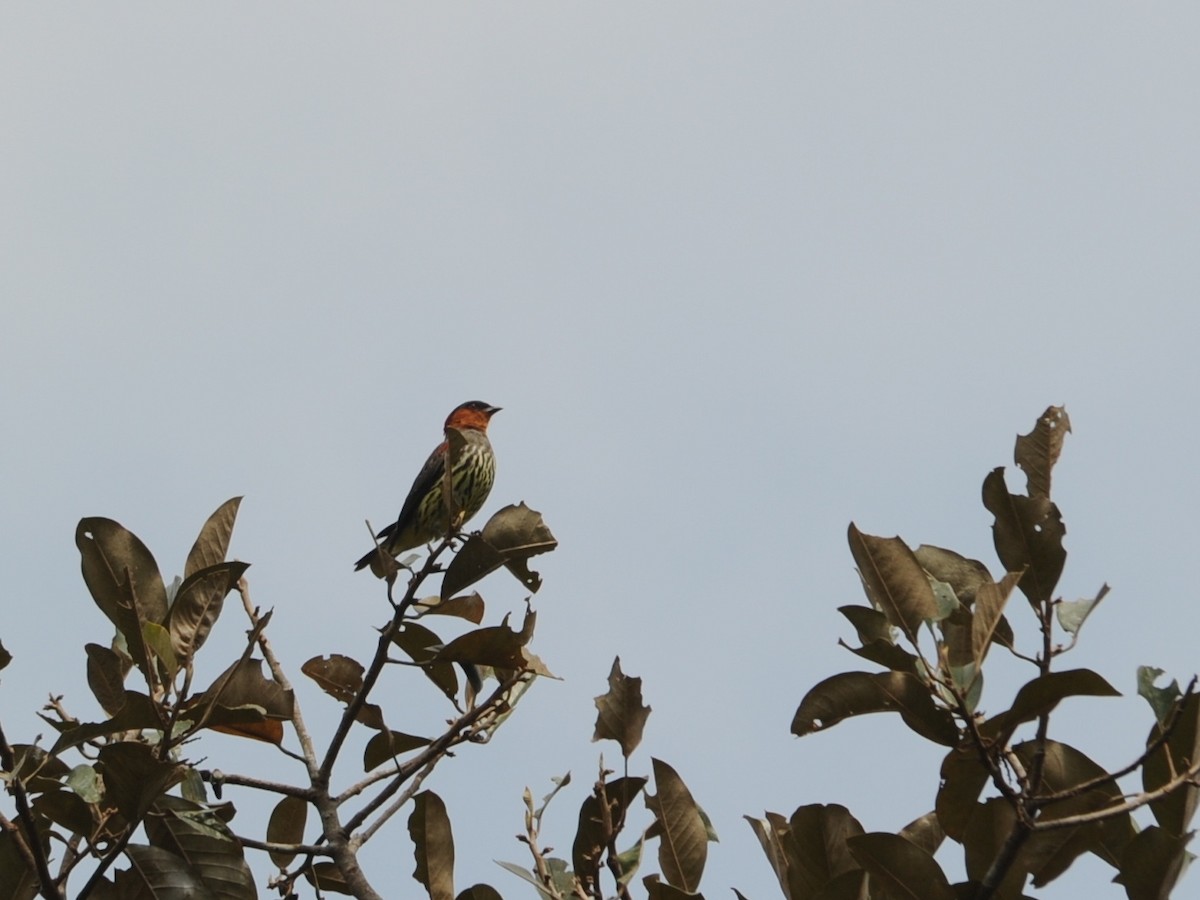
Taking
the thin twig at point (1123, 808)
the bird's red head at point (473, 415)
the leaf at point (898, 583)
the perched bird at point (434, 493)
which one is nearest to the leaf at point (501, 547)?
the leaf at point (898, 583)

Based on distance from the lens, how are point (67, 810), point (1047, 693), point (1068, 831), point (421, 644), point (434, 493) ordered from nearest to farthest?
point (1047, 693) → point (1068, 831) → point (67, 810) → point (421, 644) → point (434, 493)

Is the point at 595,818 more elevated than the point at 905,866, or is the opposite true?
the point at 595,818

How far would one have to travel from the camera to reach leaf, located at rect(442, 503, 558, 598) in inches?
160

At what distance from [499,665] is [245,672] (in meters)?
0.74

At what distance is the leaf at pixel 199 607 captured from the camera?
144 inches

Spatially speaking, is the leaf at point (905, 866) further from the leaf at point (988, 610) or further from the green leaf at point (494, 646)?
the green leaf at point (494, 646)

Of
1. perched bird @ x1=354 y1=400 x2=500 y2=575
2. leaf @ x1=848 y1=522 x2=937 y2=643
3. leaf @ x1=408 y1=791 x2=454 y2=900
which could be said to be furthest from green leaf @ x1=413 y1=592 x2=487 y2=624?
perched bird @ x1=354 y1=400 x2=500 y2=575

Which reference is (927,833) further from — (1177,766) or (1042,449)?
(1042,449)

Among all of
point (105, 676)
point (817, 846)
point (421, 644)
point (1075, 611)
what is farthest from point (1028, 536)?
point (105, 676)

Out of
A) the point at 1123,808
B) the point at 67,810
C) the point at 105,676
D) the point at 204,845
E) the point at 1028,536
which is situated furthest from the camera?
the point at 105,676

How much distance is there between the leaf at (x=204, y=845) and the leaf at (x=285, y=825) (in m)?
0.60

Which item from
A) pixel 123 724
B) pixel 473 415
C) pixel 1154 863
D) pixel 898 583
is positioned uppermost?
pixel 473 415

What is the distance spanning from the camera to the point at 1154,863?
10.3 feet

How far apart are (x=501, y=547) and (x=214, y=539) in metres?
0.74
